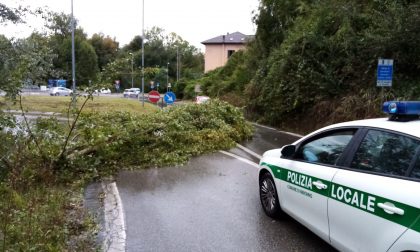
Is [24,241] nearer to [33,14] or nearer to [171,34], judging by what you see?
[33,14]

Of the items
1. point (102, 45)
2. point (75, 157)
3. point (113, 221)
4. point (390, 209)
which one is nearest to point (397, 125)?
point (390, 209)

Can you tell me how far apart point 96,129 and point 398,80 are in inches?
→ 408

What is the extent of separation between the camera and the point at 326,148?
4199 mm

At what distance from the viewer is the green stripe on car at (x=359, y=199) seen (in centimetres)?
274

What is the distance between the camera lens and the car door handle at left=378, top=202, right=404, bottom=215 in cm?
283

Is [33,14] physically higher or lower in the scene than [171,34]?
lower

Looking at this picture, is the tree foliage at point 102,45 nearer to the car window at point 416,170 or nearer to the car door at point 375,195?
the car door at point 375,195

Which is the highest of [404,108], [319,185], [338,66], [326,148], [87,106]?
[338,66]

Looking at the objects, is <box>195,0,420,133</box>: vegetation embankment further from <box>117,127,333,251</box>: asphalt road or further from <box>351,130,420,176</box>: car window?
<box>351,130,420,176</box>: car window

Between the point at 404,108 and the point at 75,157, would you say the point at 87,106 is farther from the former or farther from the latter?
the point at 404,108

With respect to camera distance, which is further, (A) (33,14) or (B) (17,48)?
(A) (33,14)

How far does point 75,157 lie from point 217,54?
58430 mm

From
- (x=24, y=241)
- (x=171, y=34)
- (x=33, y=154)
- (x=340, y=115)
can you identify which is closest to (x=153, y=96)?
(x=340, y=115)

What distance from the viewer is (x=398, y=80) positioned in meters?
13.0
